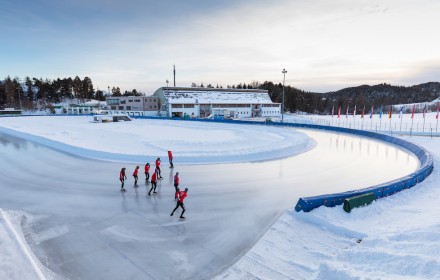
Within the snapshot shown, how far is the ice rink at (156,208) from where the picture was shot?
6605mm

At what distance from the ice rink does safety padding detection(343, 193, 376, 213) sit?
6.56 feet

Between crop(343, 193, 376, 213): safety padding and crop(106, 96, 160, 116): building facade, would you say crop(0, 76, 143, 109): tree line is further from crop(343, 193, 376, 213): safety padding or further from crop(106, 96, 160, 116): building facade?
crop(343, 193, 376, 213): safety padding

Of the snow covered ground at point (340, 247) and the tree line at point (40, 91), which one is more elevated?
the tree line at point (40, 91)

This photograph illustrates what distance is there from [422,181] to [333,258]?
9.93m

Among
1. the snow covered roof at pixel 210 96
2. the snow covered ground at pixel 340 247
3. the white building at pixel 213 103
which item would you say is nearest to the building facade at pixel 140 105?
the white building at pixel 213 103

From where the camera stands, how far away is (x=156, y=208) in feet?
32.3

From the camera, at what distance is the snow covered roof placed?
60.9 metres

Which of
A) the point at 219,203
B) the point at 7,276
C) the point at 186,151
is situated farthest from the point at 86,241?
the point at 186,151

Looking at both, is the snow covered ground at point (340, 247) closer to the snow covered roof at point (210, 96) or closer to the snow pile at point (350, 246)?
the snow pile at point (350, 246)

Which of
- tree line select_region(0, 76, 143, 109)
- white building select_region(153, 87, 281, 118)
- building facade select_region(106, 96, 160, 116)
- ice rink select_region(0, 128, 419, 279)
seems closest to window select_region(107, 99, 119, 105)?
building facade select_region(106, 96, 160, 116)

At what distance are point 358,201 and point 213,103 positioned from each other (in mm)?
53197

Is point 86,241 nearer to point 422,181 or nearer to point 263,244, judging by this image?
point 263,244

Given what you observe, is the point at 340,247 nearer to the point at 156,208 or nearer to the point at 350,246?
the point at 350,246

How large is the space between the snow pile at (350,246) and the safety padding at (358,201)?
0.64 ft
